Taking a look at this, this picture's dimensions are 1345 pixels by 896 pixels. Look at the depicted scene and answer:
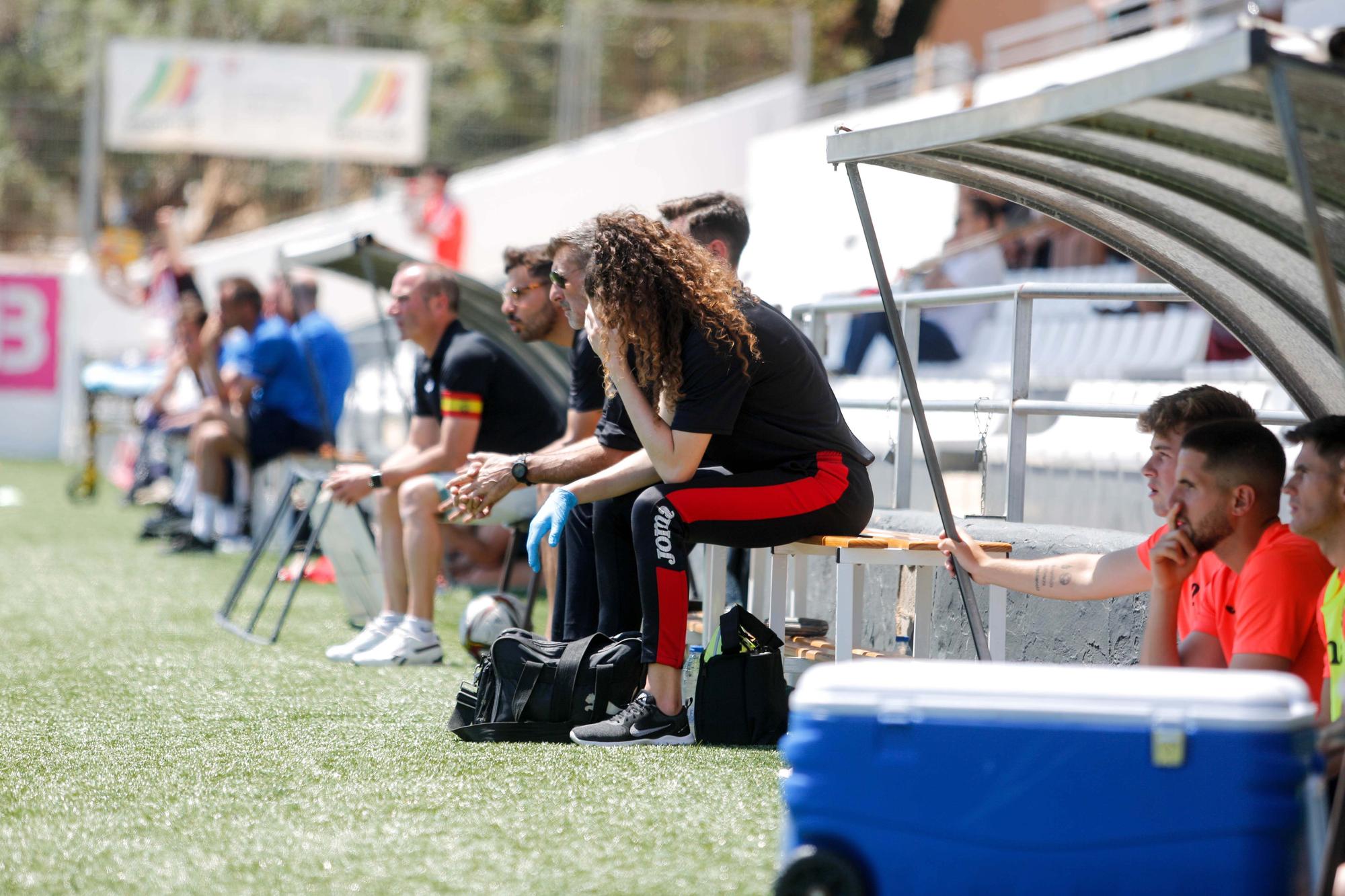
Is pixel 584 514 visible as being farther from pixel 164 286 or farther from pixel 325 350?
pixel 164 286

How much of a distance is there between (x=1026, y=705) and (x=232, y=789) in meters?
2.22

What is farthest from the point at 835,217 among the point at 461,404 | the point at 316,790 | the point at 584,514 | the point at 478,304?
the point at 316,790

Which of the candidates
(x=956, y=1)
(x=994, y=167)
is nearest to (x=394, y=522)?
(x=994, y=167)

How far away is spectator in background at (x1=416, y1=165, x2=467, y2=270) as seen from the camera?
17.7m

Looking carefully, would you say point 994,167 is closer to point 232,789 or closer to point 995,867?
point 995,867

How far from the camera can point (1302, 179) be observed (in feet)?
8.32

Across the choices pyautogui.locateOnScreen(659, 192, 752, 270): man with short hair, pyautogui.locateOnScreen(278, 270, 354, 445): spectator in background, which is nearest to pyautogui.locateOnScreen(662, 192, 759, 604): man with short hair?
pyautogui.locateOnScreen(659, 192, 752, 270): man with short hair

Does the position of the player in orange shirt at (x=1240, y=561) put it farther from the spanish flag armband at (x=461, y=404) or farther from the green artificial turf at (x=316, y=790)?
the spanish flag armband at (x=461, y=404)

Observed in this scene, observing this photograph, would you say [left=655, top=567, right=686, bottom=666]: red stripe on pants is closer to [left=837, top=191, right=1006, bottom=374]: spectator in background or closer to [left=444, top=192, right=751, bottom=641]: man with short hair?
[left=444, top=192, right=751, bottom=641]: man with short hair

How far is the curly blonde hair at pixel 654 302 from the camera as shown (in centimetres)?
462

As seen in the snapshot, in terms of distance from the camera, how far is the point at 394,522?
654cm

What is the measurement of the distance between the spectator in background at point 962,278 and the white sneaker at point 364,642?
3.97 metres

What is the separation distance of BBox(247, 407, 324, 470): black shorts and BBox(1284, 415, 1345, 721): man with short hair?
7.95 metres

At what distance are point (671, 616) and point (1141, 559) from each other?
1.38 metres
